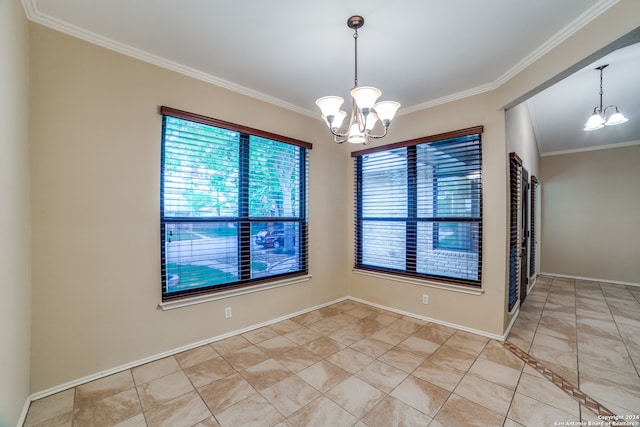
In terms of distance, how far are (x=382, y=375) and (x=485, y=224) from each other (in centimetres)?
206

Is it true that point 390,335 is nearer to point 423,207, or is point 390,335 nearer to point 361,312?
point 361,312

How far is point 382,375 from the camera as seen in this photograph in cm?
233

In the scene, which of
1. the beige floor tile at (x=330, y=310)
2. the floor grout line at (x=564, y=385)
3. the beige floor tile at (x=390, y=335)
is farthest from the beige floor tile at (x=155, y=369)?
the floor grout line at (x=564, y=385)

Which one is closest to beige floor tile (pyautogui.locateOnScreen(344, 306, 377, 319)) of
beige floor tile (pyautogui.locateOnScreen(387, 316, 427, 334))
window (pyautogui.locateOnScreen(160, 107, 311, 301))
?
beige floor tile (pyautogui.locateOnScreen(387, 316, 427, 334))

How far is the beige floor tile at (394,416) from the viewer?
1.78 meters

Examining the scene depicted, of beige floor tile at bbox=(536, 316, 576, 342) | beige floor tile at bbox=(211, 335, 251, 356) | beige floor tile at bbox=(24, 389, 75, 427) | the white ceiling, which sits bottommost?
beige floor tile at bbox=(536, 316, 576, 342)

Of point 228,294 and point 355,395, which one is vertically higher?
point 228,294

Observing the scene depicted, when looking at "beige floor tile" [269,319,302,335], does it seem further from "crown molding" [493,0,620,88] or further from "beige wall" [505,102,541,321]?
"crown molding" [493,0,620,88]

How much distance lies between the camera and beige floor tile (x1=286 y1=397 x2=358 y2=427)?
1.78 meters

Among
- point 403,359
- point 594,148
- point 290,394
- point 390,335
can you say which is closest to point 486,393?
point 403,359

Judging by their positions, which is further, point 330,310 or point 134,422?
point 330,310

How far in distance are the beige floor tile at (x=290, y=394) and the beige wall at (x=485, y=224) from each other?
6.84ft

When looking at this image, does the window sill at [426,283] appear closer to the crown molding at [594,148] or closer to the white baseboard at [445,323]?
the white baseboard at [445,323]

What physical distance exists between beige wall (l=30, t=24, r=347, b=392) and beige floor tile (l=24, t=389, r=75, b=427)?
11cm
